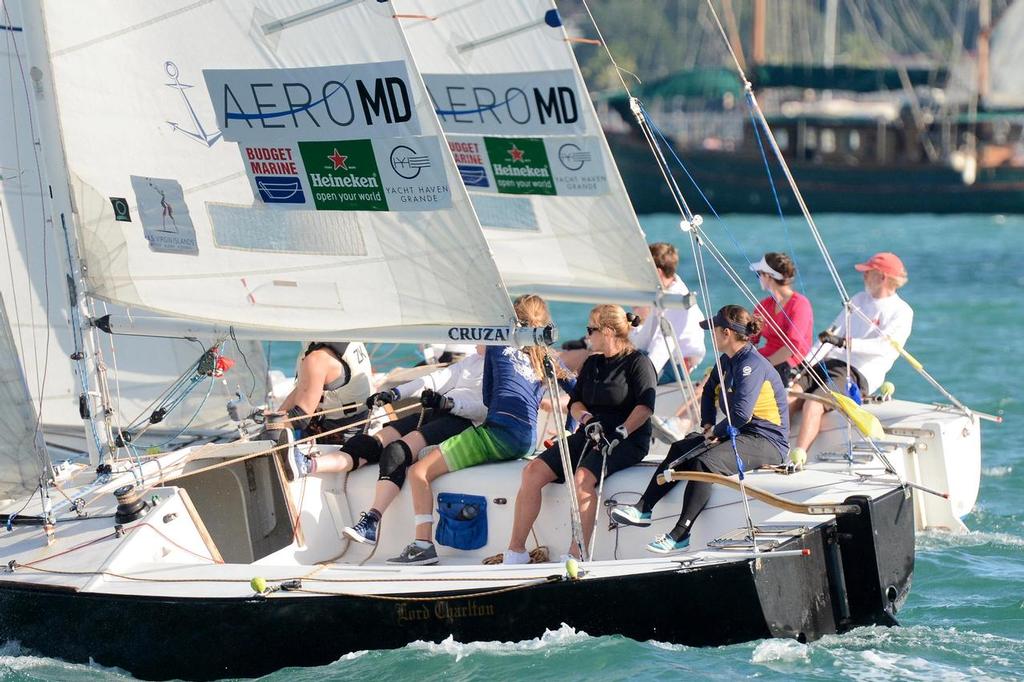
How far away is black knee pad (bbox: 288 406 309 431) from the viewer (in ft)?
28.2

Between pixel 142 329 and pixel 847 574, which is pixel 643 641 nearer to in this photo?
pixel 847 574

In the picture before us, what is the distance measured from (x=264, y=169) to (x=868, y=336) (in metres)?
4.15

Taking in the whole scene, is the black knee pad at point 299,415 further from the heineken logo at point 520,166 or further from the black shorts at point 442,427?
the heineken logo at point 520,166

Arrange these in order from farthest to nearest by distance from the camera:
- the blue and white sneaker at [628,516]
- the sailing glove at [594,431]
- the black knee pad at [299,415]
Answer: the black knee pad at [299,415]
the sailing glove at [594,431]
the blue and white sneaker at [628,516]

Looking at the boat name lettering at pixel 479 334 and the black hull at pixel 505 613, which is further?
the boat name lettering at pixel 479 334

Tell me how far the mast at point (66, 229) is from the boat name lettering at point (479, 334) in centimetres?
176

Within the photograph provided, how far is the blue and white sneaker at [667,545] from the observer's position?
7.04 meters

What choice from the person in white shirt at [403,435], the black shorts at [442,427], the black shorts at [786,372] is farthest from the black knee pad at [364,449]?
the black shorts at [786,372]

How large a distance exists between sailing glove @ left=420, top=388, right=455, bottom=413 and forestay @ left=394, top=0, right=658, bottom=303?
93 cm

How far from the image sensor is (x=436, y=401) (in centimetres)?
809

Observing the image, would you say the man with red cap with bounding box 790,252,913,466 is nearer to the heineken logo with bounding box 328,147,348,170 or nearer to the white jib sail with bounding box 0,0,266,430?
the heineken logo with bounding box 328,147,348,170

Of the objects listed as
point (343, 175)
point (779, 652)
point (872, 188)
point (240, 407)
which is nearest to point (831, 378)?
point (779, 652)

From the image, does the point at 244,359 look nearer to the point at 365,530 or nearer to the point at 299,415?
the point at 299,415

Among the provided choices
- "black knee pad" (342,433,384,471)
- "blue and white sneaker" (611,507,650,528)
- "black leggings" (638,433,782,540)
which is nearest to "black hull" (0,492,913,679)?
"black leggings" (638,433,782,540)
